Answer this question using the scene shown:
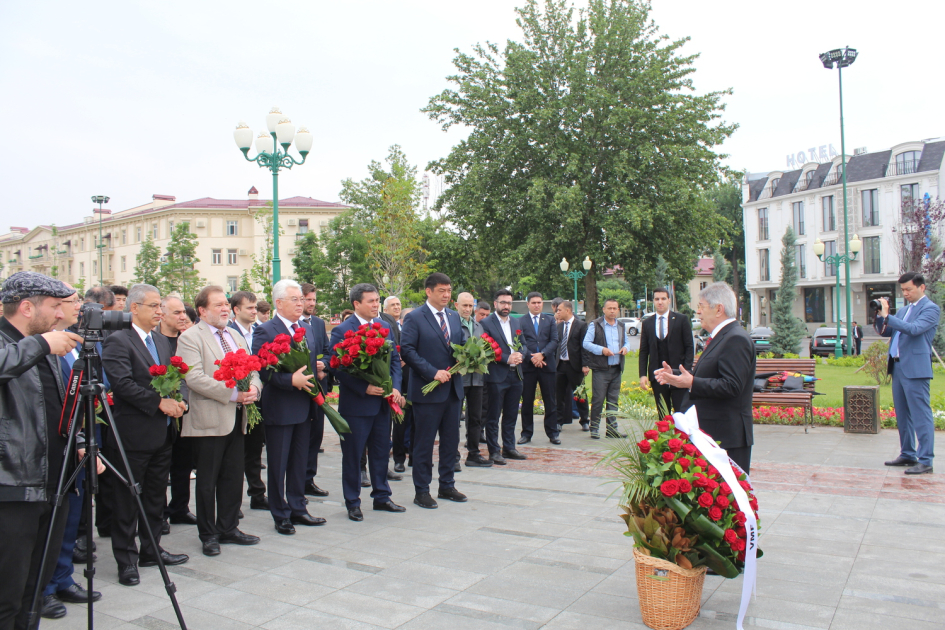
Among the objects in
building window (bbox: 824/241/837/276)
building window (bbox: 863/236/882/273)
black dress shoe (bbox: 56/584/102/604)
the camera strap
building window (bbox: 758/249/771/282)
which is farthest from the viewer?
building window (bbox: 758/249/771/282)

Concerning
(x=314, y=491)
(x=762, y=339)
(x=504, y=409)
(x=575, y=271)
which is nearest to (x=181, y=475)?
(x=314, y=491)

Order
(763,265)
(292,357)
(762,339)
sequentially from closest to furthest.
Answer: (292,357) < (762,339) < (763,265)

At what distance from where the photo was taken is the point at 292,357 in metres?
5.28

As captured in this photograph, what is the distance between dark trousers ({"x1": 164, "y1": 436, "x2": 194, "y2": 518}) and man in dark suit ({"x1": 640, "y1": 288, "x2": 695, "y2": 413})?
5.16 meters

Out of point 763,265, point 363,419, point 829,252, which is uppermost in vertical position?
point 829,252

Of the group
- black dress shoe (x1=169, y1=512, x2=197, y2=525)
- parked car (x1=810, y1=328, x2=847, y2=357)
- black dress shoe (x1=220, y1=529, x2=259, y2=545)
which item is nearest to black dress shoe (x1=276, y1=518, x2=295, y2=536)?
black dress shoe (x1=220, y1=529, x2=259, y2=545)

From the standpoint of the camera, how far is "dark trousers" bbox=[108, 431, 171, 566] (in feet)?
14.5

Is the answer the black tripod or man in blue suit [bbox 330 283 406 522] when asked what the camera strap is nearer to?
the black tripod

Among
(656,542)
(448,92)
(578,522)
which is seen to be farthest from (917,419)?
(448,92)

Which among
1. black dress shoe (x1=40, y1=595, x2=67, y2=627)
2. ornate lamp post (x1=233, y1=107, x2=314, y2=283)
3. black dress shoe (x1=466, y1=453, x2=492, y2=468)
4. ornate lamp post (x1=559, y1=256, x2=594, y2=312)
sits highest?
ornate lamp post (x1=233, y1=107, x2=314, y2=283)

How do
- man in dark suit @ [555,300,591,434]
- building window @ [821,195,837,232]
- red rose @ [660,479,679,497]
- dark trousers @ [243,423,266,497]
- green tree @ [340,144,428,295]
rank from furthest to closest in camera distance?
building window @ [821,195,837,232] < green tree @ [340,144,428,295] < man in dark suit @ [555,300,591,434] < dark trousers @ [243,423,266,497] < red rose @ [660,479,679,497]

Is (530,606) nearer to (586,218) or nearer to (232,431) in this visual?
(232,431)

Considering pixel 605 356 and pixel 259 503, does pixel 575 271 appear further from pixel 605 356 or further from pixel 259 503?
pixel 259 503

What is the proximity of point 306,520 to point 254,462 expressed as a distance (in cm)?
130
